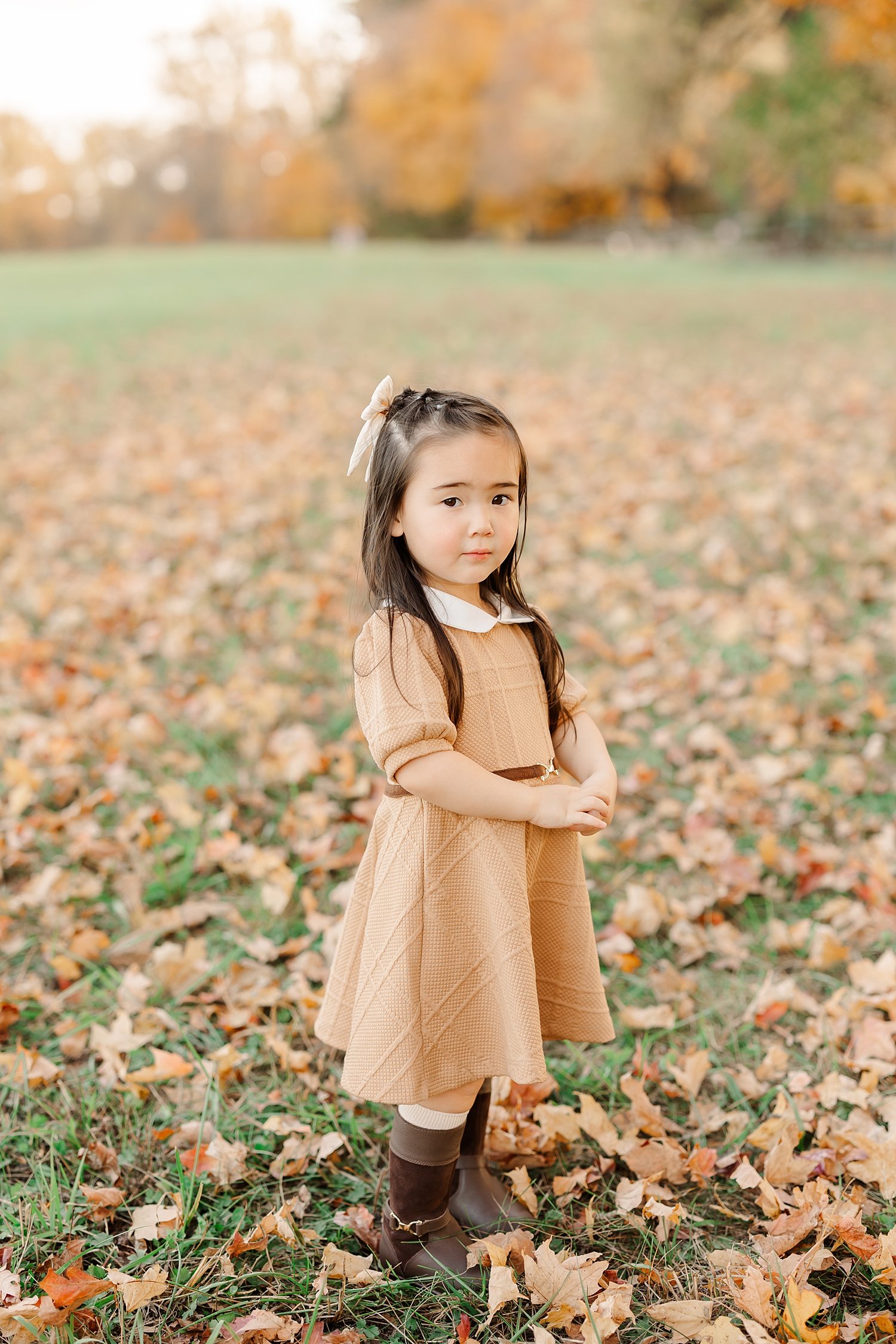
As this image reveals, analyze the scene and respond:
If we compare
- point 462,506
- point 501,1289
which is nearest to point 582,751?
point 462,506

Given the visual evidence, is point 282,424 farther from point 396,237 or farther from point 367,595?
point 396,237

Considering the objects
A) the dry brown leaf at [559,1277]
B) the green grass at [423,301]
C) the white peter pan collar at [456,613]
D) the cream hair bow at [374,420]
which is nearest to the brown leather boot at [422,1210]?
the dry brown leaf at [559,1277]

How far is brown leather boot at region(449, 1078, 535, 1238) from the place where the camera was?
214 cm

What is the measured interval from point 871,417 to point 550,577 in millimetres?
3956

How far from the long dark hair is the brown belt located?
13 centimetres

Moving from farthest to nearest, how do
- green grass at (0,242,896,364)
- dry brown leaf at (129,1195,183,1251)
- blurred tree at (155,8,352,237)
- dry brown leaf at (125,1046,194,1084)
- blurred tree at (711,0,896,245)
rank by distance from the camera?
blurred tree at (155,8,352,237)
blurred tree at (711,0,896,245)
green grass at (0,242,896,364)
dry brown leaf at (125,1046,194,1084)
dry brown leaf at (129,1195,183,1251)

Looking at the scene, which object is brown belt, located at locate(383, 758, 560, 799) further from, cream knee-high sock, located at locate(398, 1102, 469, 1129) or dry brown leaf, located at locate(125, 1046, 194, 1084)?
dry brown leaf, located at locate(125, 1046, 194, 1084)

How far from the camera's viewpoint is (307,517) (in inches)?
250

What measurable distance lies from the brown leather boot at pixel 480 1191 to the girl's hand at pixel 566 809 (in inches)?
25.5

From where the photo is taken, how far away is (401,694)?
1749 millimetres

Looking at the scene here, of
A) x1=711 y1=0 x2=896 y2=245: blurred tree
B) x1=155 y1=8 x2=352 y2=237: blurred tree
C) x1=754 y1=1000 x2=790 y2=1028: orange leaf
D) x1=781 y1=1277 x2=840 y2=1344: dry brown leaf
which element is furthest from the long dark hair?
x1=155 y1=8 x2=352 y2=237: blurred tree

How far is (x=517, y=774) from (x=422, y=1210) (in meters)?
0.85

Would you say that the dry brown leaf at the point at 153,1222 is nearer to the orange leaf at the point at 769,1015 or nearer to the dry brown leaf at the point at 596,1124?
the dry brown leaf at the point at 596,1124

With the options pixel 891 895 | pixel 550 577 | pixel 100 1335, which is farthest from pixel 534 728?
pixel 550 577
